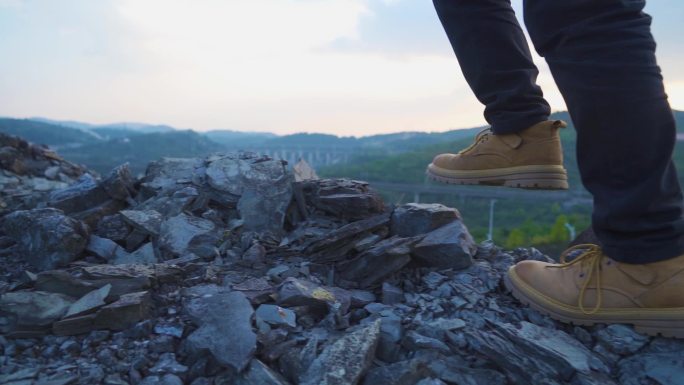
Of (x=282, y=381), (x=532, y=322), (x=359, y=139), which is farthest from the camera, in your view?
(x=359, y=139)

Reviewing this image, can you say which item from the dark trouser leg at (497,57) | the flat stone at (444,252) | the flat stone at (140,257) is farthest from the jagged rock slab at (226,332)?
the dark trouser leg at (497,57)

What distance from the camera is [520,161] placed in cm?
286

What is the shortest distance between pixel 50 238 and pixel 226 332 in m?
1.81

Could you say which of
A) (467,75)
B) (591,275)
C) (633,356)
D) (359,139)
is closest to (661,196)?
(591,275)

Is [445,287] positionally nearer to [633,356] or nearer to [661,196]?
[633,356]

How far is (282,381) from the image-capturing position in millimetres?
2189

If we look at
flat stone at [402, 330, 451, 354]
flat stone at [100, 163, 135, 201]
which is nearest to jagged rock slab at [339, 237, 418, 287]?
flat stone at [402, 330, 451, 354]

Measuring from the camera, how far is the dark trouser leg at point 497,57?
8.68ft

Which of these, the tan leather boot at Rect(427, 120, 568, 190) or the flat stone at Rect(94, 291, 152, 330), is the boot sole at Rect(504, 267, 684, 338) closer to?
the tan leather boot at Rect(427, 120, 568, 190)

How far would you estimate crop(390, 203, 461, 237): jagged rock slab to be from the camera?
3.58 meters

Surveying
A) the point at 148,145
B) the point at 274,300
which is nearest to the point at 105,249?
the point at 274,300

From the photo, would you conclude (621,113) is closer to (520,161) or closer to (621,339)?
(520,161)

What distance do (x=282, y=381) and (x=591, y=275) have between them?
165cm

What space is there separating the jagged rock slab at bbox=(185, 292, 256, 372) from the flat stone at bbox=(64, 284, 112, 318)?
0.54 metres
